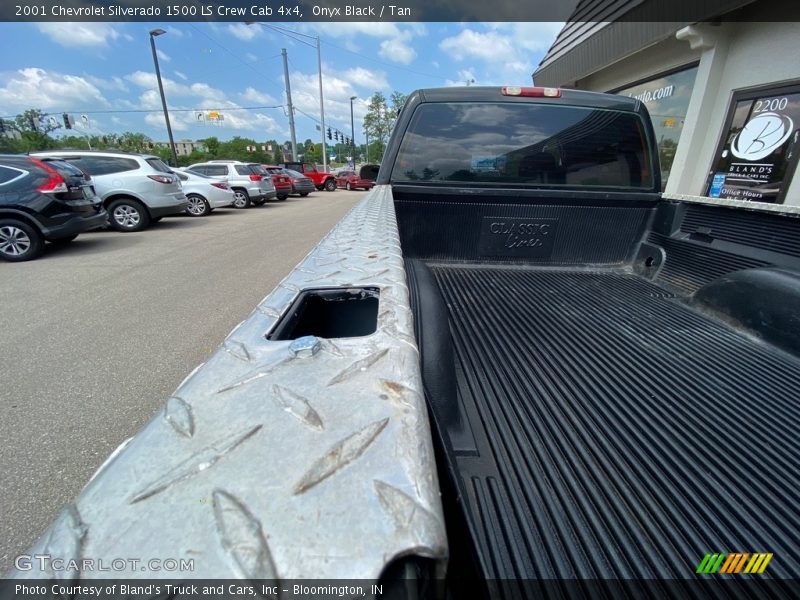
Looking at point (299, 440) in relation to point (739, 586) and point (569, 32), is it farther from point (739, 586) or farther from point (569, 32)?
point (569, 32)

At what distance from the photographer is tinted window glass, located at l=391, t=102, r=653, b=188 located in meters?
2.58

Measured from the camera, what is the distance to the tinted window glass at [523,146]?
8.45 ft

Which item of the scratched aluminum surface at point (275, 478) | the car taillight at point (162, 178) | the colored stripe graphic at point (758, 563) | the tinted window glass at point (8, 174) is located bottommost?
the colored stripe graphic at point (758, 563)

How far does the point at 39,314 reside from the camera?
12.6 feet

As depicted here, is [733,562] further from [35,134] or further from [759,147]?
[35,134]

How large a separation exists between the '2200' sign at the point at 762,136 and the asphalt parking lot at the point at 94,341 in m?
7.42

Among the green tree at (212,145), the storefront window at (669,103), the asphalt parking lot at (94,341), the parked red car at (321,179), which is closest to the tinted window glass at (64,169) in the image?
the asphalt parking lot at (94,341)

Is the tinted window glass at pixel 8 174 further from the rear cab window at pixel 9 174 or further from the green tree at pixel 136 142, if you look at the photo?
the green tree at pixel 136 142

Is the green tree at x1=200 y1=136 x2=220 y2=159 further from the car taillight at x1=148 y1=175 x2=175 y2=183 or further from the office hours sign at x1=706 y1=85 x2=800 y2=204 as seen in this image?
the office hours sign at x1=706 y1=85 x2=800 y2=204

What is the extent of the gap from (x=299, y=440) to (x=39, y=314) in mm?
5059

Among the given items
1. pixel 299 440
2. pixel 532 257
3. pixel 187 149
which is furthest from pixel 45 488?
pixel 187 149

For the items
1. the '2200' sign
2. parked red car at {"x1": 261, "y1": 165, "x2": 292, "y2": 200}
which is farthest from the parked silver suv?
the '2200' sign

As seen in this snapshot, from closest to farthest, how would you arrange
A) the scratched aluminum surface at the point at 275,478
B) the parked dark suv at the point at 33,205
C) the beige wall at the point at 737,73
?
1. the scratched aluminum surface at the point at 275,478
2. the beige wall at the point at 737,73
3. the parked dark suv at the point at 33,205

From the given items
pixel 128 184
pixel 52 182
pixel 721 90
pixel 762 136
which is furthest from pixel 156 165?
pixel 762 136
